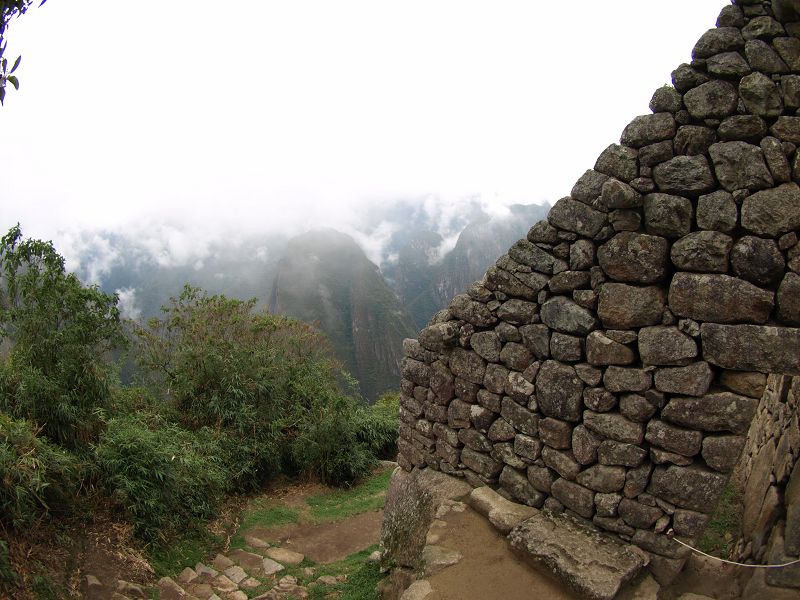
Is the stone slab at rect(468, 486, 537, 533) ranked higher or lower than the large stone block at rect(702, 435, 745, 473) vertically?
lower

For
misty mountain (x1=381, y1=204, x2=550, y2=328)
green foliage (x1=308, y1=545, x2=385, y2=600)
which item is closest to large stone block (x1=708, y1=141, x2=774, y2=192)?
green foliage (x1=308, y1=545, x2=385, y2=600)

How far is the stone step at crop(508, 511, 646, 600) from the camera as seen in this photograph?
3.59 meters

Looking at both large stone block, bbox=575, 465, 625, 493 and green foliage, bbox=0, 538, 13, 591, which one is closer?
large stone block, bbox=575, 465, 625, 493

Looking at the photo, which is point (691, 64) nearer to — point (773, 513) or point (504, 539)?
point (773, 513)

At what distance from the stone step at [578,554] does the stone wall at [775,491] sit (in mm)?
933

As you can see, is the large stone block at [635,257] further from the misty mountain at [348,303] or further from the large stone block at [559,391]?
the misty mountain at [348,303]

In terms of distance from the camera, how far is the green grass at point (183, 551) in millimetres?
6176

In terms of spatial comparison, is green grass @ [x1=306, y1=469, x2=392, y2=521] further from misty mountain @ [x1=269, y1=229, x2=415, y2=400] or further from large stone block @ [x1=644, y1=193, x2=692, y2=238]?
misty mountain @ [x1=269, y1=229, x2=415, y2=400]

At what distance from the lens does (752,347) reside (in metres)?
3.28

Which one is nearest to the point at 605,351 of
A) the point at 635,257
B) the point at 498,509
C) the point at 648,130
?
the point at 635,257

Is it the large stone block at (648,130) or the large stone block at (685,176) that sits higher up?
the large stone block at (648,130)

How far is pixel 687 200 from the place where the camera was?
355 centimetres

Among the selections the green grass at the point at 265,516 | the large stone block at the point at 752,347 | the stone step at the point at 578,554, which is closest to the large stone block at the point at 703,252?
the large stone block at the point at 752,347

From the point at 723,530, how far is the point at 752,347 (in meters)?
2.76
